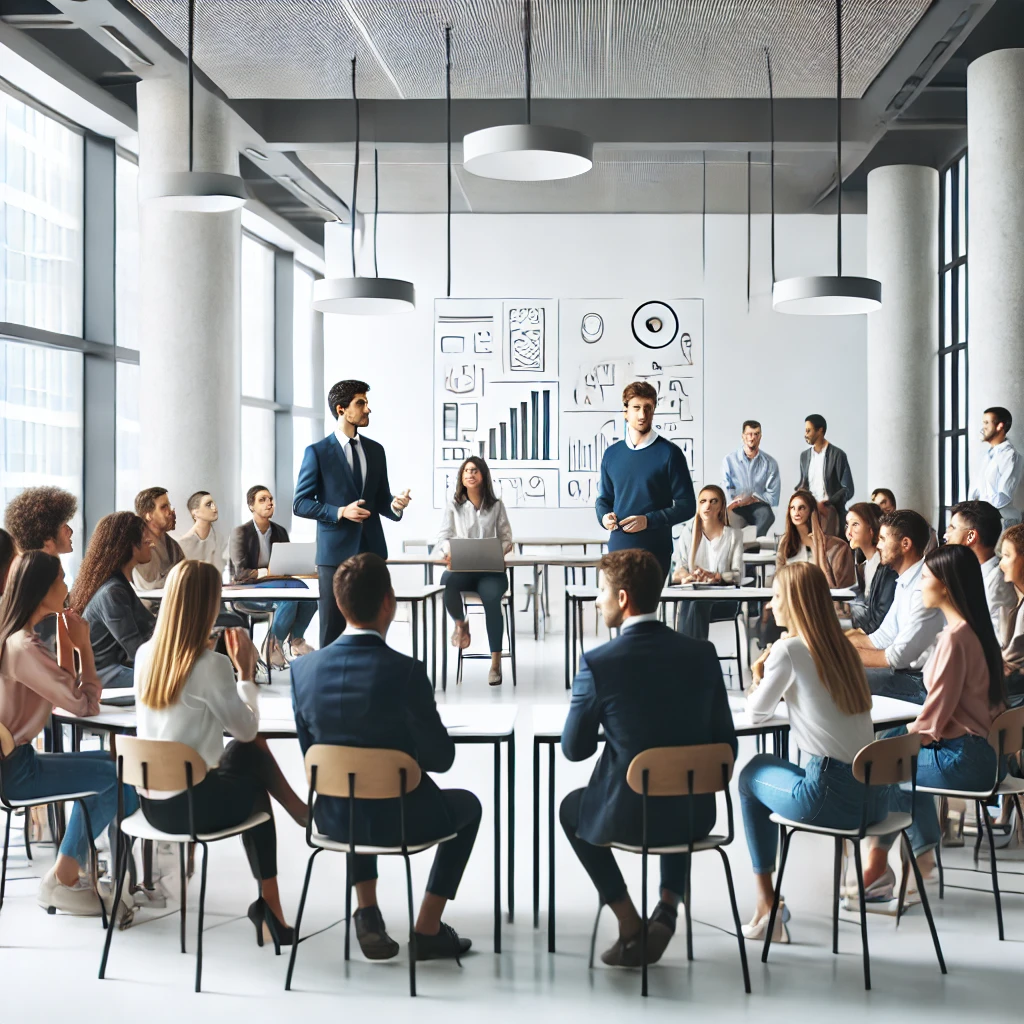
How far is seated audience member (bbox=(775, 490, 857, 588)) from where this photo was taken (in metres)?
6.34

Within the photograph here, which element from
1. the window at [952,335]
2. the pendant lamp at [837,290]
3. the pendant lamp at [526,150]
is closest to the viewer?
the pendant lamp at [526,150]

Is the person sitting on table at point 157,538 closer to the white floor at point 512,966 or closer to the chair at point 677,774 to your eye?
the white floor at point 512,966

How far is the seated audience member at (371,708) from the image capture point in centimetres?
282

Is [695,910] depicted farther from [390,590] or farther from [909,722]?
[390,590]

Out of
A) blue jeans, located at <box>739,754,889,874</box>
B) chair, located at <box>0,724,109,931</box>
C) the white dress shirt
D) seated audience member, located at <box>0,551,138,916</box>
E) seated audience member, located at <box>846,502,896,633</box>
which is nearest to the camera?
blue jeans, located at <box>739,754,889,874</box>

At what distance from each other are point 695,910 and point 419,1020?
108 centimetres

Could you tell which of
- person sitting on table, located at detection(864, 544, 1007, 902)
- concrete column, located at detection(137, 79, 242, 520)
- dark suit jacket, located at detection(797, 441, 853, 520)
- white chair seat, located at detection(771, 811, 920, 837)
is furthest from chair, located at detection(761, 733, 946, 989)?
dark suit jacket, located at detection(797, 441, 853, 520)

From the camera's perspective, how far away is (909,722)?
3.30 m

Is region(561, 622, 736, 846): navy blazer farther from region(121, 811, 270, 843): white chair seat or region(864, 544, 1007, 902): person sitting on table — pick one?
region(121, 811, 270, 843): white chair seat

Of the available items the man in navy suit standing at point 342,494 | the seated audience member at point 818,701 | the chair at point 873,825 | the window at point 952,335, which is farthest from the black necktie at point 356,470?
the window at point 952,335

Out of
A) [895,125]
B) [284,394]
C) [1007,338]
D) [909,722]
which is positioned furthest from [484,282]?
[909,722]

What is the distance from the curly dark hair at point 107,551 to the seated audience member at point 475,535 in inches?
129

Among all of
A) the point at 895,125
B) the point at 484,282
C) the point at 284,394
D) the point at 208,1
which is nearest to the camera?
the point at 208,1

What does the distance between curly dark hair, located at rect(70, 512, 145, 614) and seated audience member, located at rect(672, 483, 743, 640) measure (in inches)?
145
